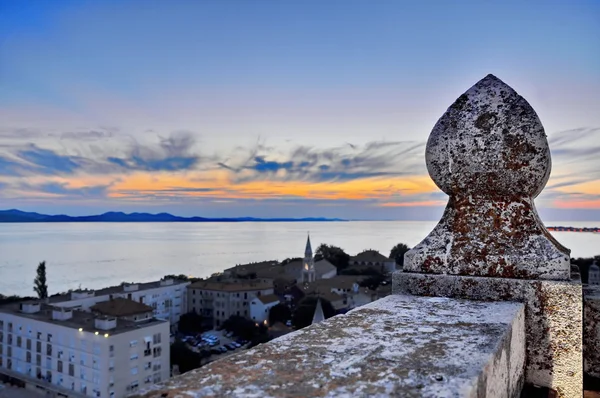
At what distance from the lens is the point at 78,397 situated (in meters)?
35.7

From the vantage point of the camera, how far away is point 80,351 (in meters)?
33.8

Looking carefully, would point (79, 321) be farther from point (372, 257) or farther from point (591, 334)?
point (372, 257)

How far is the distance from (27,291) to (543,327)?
294 feet

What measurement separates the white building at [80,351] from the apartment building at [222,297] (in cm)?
2379

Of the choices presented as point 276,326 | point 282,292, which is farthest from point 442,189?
point 282,292

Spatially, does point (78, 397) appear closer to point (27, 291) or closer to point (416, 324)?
point (416, 324)

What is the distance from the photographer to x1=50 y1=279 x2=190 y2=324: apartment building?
49969 millimetres

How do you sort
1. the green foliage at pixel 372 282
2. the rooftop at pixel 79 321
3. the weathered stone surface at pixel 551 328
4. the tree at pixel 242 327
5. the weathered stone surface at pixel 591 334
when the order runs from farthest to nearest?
the green foliage at pixel 372 282
the tree at pixel 242 327
the rooftop at pixel 79 321
the weathered stone surface at pixel 591 334
the weathered stone surface at pixel 551 328

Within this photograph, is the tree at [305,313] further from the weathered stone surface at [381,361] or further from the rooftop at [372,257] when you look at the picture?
the weathered stone surface at [381,361]

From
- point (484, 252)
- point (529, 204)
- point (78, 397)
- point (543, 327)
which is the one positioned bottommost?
point (78, 397)

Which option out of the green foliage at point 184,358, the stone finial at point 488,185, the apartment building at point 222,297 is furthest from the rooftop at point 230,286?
the stone finial at point 488,185

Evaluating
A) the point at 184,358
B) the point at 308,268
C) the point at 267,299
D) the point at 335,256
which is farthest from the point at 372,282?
the point at 184,358

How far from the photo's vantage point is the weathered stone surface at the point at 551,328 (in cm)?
212

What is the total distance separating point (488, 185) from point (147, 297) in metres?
59.3
